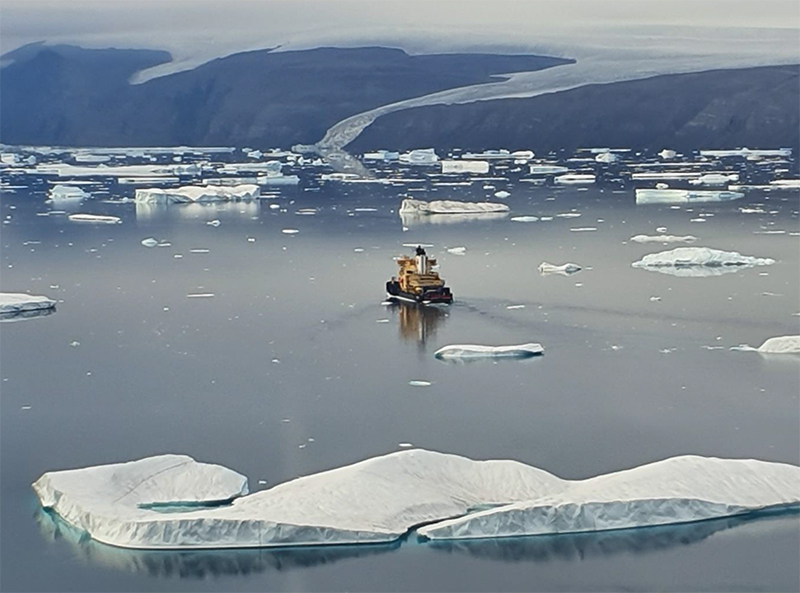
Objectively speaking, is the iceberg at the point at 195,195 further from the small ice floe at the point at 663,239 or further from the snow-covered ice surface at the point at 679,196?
the small ice floe at the point at 663,239

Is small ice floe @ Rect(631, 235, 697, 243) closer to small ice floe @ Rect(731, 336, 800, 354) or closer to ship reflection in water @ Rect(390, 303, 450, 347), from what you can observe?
ship reflection in water @ Rect(390, 303, 450, 347)

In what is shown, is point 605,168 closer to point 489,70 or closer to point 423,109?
point 423,109

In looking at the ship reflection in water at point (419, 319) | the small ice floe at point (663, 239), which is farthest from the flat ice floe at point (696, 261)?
the ship reflection in water at point (419, 319)

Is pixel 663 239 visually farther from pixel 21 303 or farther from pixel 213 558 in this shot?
pixel 213 558

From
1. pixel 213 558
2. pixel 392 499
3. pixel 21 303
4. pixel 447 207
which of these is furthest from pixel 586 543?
pixel 447 207

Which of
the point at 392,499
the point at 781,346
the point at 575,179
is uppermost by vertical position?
the point at 392,499

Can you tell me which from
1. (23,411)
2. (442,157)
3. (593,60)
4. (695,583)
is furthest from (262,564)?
(593,60)
